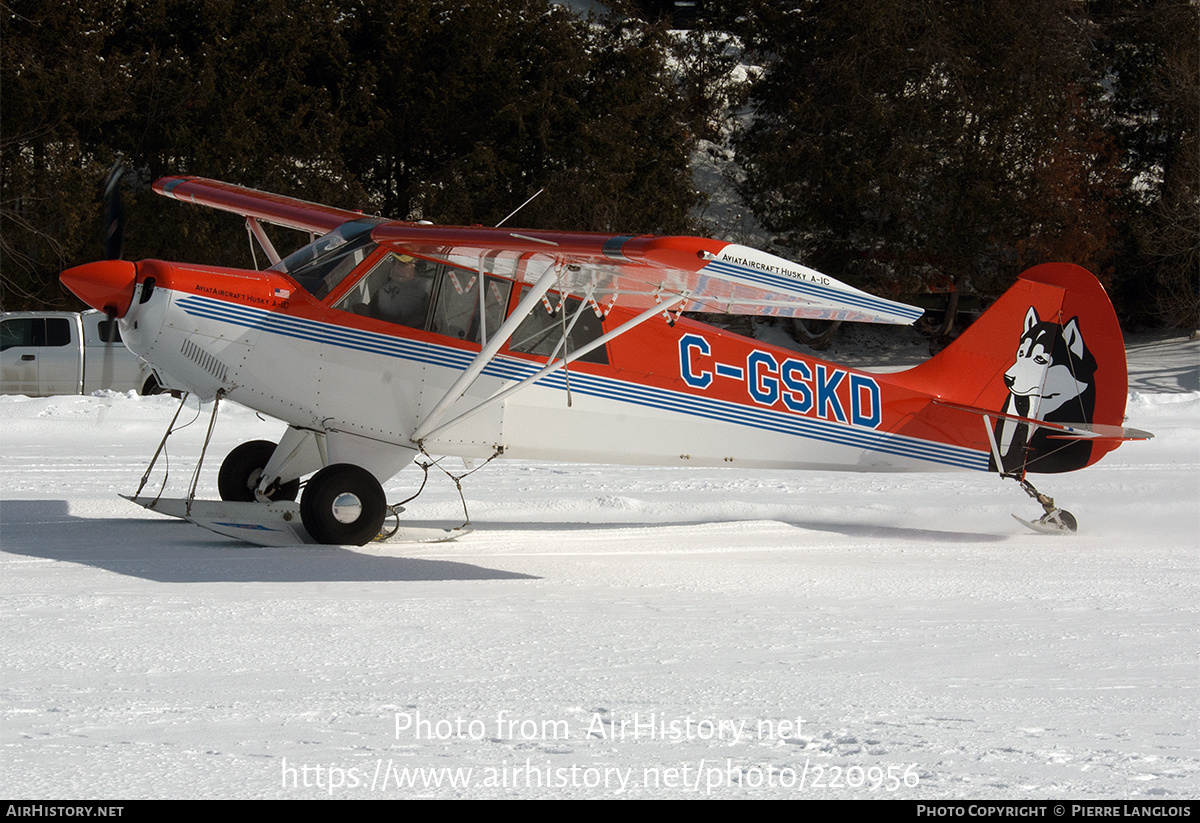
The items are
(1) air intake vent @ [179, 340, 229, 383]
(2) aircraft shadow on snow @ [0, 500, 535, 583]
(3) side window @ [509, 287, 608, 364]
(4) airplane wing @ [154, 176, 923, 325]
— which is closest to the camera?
(4) airplane wing @ [154, 176, 923, 325]

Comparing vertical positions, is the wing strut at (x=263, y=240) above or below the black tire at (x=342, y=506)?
above

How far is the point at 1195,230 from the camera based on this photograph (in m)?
23.1

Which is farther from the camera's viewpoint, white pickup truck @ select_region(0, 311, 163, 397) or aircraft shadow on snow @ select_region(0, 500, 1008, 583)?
white pickup truck @ select_region(0, 311, 163, 397)

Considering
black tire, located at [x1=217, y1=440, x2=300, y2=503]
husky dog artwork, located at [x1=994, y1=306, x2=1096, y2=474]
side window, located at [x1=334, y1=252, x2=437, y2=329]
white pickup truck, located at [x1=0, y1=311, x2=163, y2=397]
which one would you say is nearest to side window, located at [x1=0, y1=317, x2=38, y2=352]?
white pickup truck, located at [x1=0, y1=311, x2=163, y2=397]

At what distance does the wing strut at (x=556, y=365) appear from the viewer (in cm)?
641

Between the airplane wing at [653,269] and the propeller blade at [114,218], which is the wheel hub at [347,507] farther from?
the propeller blade at [114,218]

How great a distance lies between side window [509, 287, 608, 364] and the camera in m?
7.18

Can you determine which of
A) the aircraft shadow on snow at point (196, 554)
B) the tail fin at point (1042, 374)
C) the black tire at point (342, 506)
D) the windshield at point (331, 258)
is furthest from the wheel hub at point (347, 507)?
the tail fin at point (1042, 374)

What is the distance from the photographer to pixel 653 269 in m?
6.00

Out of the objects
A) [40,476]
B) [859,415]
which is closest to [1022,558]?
[859,415]

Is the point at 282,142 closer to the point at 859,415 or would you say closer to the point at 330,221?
the point at 330,221

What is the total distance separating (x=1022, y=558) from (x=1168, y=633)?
7.26 ft

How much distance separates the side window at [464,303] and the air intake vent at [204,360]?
1303 mm

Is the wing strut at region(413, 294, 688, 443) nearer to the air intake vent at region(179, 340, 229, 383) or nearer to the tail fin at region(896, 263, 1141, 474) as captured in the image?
the air intake vent at region(179, 340, 229, 383)
